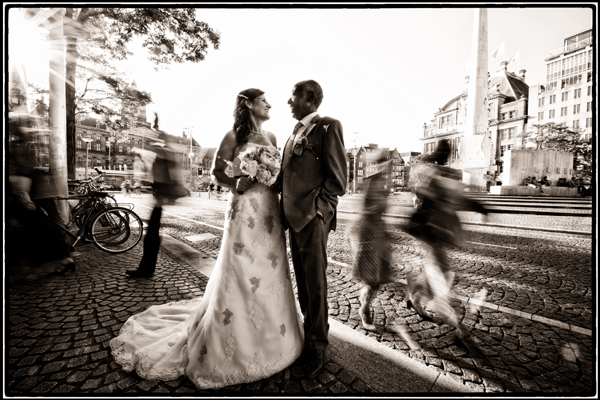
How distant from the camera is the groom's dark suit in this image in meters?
2.14

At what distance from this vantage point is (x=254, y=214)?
2.20 meters

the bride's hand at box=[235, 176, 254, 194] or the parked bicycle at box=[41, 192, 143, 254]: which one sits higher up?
the bride's hand at box=[235, 176, 254, 194]

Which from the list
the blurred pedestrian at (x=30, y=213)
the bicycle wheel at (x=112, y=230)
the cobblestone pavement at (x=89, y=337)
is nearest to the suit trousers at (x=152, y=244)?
the cobblestone pavement at (x=89, y=337)

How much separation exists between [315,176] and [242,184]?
0.56 metres

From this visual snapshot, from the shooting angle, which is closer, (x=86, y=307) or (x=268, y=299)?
→ (x=268, y=299)

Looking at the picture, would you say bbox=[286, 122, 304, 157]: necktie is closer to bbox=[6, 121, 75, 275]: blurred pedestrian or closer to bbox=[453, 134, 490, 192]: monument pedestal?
bbox=[6, 121, 75, 275]: blurred pedestrian

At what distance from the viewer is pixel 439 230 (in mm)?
2789

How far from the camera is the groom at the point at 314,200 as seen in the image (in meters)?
2.14

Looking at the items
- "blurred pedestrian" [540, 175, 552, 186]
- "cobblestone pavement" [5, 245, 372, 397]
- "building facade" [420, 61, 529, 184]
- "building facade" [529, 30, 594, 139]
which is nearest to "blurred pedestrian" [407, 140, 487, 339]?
"cobblestone pavement" [5, 245, 372, 397]

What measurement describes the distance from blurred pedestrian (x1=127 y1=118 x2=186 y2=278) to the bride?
183cm

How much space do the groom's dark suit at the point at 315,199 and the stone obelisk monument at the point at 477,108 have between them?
2034cm

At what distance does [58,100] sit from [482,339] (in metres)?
8.46
